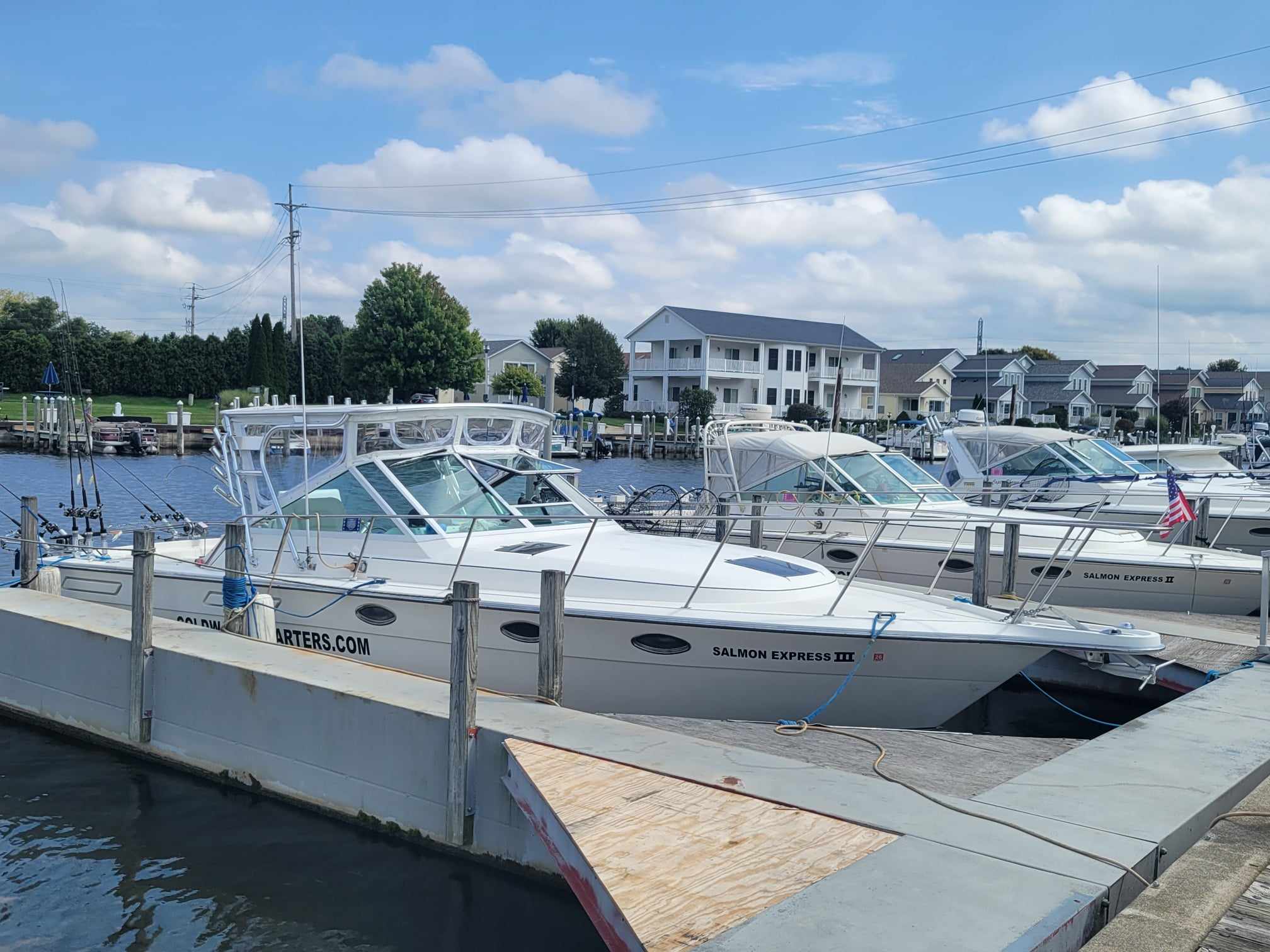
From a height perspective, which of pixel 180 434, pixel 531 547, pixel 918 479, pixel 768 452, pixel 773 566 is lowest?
pixel 773 566

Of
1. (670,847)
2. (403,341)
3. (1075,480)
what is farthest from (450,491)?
(403,341)

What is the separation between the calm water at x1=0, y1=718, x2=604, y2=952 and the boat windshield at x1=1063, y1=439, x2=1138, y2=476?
15.1 meters

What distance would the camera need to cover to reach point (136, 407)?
200ft

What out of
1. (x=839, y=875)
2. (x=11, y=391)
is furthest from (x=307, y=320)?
(x=839, y=875)

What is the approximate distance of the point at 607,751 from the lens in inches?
250

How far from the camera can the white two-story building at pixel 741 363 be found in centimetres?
6594

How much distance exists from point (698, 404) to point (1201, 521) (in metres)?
46.8

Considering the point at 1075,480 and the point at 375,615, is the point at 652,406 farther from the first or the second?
the point at 375,615

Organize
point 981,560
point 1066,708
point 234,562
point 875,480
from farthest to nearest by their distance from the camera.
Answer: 1. point 875,480
2. point 981,560
3. point 1066,708
4. point 234,562

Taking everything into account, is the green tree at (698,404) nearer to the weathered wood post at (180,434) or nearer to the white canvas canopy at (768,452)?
the weathered wood post at (180,434)

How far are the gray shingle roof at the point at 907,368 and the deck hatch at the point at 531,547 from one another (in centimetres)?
7087

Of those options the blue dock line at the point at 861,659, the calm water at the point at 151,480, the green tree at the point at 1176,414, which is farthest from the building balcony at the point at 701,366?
the blue dock line at the point at 861,659

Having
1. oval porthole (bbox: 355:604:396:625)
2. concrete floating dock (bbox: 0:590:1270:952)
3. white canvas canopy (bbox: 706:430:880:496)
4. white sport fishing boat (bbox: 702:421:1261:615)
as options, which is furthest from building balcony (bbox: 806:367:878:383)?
concrete floating dock (bbox: 0:590:1270:952)

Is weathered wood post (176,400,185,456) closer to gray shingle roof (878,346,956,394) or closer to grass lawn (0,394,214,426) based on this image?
grass lawn (0,394,214,426)
